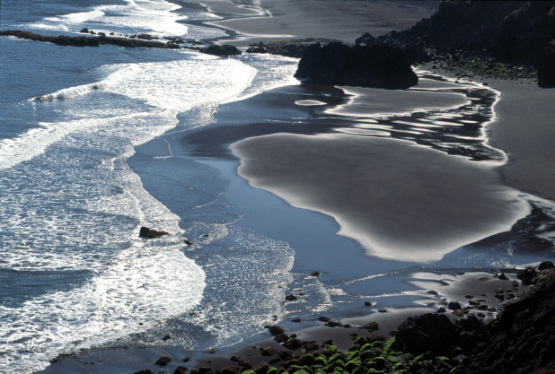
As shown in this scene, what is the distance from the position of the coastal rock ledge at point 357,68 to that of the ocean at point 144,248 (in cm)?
771

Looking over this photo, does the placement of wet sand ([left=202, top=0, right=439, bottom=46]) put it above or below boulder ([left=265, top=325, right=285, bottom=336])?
above

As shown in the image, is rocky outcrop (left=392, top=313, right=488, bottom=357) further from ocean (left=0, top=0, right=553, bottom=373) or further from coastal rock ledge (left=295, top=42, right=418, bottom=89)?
coastal rock ledge (left=295, top=42, right=418, bottom=89)

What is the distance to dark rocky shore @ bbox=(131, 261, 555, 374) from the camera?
Answer: 527 centimetres

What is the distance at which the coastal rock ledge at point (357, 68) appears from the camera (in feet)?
91.0

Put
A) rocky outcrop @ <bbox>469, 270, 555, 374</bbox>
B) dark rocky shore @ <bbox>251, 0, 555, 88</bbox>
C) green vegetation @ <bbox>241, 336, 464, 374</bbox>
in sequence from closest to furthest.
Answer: rocky outcrop @ <bbox>469, 270, 555, 374</bbox>, green vegetation @ <bbox>241, 336, 464, 374</bbox>, dark rocky shore @ <bbox>251, 0, 555, 88</bbox>

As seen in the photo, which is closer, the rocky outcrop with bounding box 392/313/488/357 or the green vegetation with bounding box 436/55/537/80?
the rocky outcrop with bounding box 392/313/488/357

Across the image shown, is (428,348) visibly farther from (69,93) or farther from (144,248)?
(69,93)

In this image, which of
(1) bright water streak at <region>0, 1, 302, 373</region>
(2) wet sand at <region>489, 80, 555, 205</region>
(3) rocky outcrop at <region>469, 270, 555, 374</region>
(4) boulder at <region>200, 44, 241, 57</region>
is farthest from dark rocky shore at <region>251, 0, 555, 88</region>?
(3) rocky outcrop at <region>469, 270, 555, 374</region>

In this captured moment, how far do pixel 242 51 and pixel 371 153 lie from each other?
25.5 metres

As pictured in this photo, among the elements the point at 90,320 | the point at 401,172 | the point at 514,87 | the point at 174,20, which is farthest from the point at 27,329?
the point at 174,20

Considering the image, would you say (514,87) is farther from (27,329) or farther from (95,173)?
(27,329)

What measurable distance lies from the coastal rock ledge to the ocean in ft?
25.3

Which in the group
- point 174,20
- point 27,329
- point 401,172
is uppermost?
point 174,20

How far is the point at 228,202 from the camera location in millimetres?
12953
